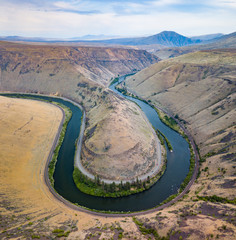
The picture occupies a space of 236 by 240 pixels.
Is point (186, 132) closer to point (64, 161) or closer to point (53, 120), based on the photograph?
point (64, 161)

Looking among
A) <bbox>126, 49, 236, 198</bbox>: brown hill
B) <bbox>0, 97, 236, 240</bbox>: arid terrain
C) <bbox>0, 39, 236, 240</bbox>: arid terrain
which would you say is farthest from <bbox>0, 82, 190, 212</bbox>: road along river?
<bbox>126, 49, 236, 198</bbox>: brown hill

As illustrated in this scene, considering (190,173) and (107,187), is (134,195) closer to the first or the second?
(107,187)

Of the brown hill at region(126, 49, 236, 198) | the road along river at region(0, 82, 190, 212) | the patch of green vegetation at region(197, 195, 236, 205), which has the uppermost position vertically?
the brown hill at region(126, 49, 236, 198)

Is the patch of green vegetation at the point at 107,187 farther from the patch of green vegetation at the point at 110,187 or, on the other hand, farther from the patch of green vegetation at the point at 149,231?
the patch of green vegetation at the point at 149,231

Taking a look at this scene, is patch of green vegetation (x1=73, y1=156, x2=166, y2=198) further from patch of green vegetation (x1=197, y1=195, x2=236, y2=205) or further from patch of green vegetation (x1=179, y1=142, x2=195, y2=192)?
patch of green vegetation (x1=197, y1=195, x2=236, y2=205)

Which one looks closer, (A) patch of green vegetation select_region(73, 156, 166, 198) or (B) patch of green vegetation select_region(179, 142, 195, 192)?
(A) patch of green vegetation select_region(73, 156, 166, 198)

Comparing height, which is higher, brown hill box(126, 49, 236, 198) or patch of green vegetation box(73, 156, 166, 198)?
brown hill box(126, 49, 236, 198)

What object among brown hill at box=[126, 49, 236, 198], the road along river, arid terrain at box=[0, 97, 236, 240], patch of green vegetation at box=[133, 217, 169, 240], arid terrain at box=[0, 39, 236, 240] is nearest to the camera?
arid terrain at box=[0, 97, 236, 240]

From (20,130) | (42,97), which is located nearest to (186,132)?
(20,130)

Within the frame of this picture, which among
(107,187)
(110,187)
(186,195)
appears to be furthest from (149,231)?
(107,187)
